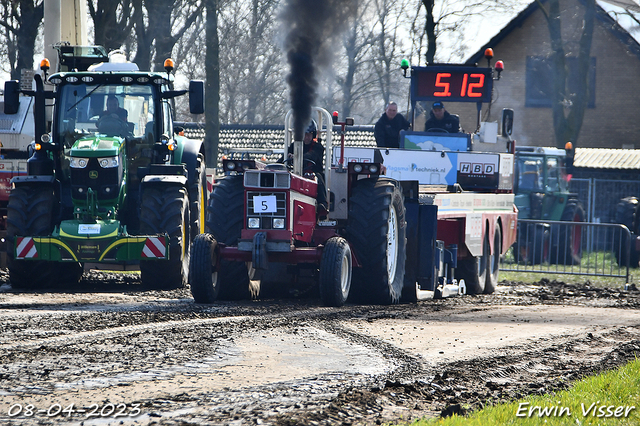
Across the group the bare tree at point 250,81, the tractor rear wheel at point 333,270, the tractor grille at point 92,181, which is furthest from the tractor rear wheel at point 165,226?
the bare tree at point 250,81

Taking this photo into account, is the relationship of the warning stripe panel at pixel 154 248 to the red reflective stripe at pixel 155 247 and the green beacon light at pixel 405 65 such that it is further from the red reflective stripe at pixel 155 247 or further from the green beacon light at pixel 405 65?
the green beacon light at pixel 405 65

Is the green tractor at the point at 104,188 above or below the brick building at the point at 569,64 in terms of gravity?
below

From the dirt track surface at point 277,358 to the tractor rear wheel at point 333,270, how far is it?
175 mm

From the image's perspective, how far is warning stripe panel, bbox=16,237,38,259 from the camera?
10812 mm

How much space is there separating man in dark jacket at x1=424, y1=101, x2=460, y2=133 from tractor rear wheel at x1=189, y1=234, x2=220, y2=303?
20.3ft

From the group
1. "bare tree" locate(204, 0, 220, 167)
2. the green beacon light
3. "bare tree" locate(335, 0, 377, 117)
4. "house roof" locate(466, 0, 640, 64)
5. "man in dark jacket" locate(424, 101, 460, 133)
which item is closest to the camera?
the green beacon light

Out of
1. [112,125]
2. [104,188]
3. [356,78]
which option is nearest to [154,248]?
[104,188]

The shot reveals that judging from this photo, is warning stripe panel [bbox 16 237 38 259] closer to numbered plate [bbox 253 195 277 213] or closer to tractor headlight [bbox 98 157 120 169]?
tractor headlight [bbox 98 157 120 169]

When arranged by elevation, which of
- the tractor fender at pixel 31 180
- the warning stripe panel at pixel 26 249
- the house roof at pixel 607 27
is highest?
the house roof at pixel 607 27

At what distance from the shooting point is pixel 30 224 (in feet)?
A: 36.6

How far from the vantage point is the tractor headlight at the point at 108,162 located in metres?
11.4

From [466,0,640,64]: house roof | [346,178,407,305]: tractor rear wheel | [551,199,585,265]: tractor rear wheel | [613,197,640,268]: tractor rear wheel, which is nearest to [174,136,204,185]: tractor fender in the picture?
[346,178,407,305]: tractor rear wheel

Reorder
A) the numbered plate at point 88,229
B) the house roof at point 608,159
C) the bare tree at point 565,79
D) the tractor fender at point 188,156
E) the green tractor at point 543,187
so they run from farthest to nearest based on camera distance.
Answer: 1. the house roof at point 608,159
2. the bare tree at point 565,79
3. the green tractor at point 543,187
4. the tractor fender at point 188,156
5. the numbered plate at point 88,229

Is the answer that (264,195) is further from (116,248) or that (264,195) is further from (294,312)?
(116,248)
